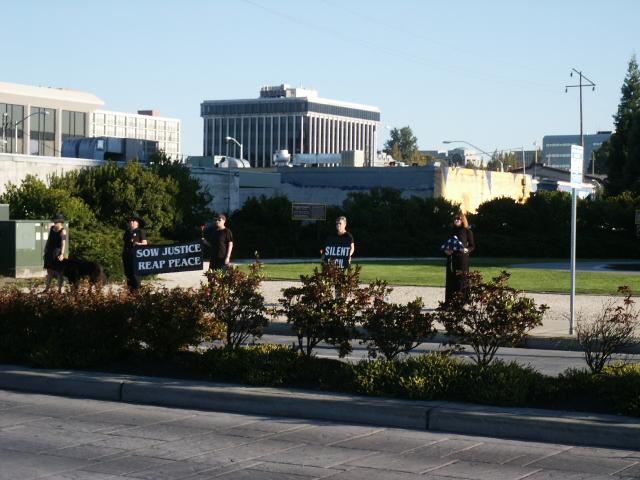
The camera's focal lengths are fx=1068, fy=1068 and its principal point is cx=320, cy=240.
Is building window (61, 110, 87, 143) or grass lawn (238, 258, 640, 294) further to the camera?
building window (61, 110, 87, 143)

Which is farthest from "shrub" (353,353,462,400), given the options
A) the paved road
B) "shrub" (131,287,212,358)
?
"shrub" (131,287,212,358)

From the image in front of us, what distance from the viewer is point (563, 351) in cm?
1555

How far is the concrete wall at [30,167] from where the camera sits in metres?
39.7

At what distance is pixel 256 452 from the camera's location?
853 centimetres

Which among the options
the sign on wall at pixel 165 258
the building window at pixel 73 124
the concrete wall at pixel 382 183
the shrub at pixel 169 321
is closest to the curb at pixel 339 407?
the shrub at pixel 169 321

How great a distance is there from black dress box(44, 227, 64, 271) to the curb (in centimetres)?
995

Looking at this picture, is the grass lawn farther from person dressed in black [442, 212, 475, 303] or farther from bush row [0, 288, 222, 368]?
bush row [0, 288, 222, 368]

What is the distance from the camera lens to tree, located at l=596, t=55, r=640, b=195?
248 ft

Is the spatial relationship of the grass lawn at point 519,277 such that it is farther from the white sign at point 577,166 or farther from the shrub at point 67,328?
the shrub at point 67,328

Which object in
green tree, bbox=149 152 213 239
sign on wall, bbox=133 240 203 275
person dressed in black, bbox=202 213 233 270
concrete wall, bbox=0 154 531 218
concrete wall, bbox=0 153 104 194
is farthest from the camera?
concrete wall, bbox=0 154 531 218

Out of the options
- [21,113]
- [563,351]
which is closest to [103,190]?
[563,351]

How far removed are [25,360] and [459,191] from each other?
5722 cm

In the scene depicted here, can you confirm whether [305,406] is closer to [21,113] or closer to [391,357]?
[391,357]

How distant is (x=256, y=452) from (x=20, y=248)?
69.9ft
